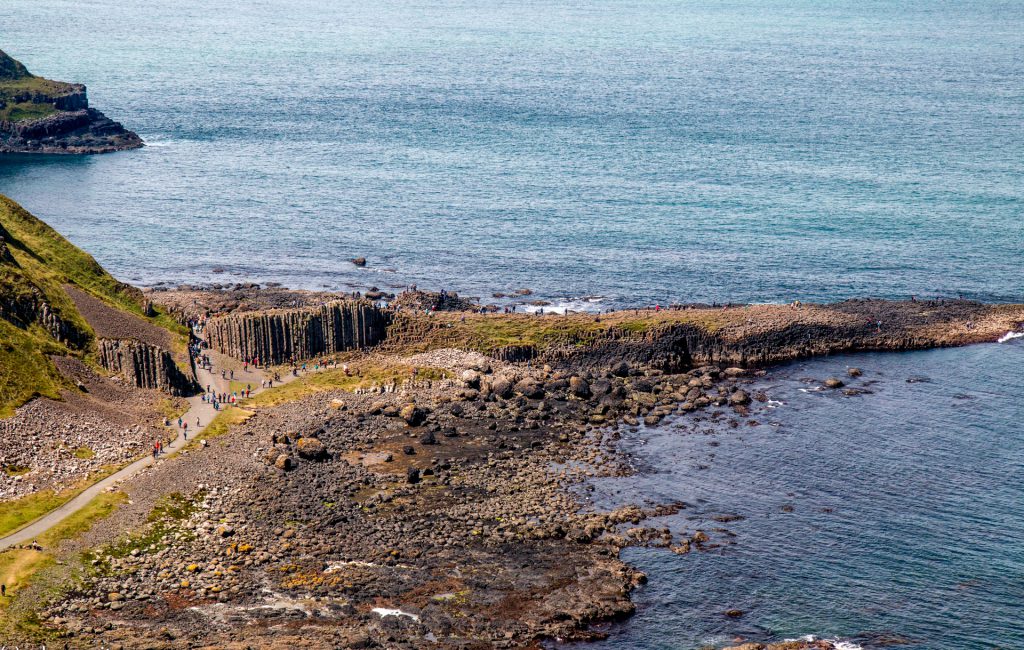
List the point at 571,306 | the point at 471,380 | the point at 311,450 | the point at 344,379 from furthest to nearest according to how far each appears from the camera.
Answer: the point at 571,306
the point at 344,379
the point at 471,380
the point at 311,450

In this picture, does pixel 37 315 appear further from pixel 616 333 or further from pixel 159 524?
pixel 616 333

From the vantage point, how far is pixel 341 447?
355 feet

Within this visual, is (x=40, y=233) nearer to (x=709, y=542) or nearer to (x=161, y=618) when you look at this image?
(x=161, y=618)

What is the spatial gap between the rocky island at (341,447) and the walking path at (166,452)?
0.37 metres

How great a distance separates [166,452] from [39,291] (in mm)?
29667

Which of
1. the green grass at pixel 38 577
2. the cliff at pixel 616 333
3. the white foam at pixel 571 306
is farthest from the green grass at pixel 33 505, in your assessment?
the white foam at pixel 571 306

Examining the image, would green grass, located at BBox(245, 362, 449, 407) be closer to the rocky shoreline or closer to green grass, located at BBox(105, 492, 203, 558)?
the rocky shoreline

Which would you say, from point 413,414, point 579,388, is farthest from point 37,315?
point 579,388

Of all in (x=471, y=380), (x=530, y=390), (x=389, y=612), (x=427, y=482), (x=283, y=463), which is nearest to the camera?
(x=389, y=612)

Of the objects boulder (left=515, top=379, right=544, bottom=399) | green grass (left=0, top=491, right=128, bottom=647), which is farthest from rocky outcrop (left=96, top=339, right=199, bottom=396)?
boulder (left=515, top=379, right=544, bottom=399)

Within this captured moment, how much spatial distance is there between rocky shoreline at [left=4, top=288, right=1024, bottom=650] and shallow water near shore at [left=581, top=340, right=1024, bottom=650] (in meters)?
2.61

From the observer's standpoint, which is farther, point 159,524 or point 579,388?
point 579,388

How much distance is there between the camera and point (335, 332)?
5108 inches

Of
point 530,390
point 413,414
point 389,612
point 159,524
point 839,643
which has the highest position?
point 530,390
